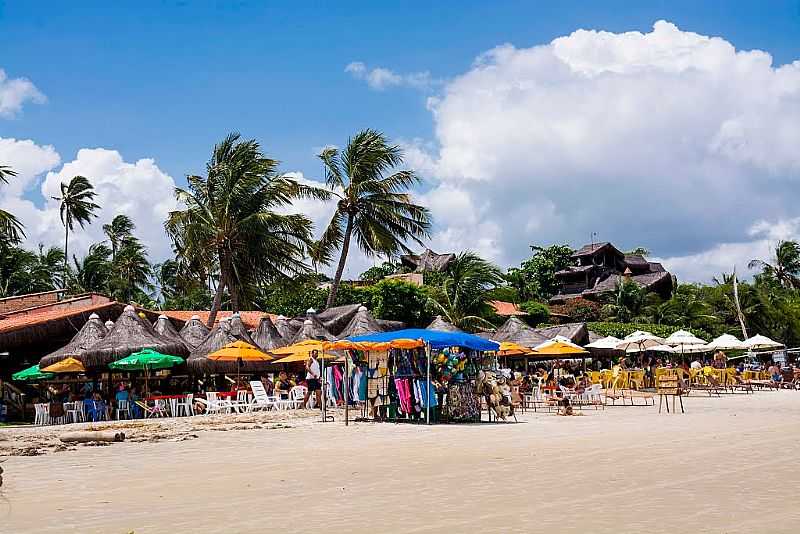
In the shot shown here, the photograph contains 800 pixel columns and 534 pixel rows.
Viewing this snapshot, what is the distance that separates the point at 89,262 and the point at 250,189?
82.4 feet

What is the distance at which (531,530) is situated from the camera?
21.0ft

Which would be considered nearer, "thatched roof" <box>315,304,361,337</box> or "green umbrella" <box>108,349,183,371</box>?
"green umbrella" <box>108,349,183,371</box>

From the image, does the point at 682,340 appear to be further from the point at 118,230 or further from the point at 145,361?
the point at 118,230

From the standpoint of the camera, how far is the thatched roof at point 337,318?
32.5 metres

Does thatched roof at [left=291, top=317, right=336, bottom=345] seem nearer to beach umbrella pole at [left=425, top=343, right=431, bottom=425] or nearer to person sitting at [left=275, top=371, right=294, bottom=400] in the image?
person sitting at [left=275, top=371, right=294, bottom=400]

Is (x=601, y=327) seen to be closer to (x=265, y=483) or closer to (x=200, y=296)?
(x=200, y=296)

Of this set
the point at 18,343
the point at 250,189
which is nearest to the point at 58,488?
the point at 18,343

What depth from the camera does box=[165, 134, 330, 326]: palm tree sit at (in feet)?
101

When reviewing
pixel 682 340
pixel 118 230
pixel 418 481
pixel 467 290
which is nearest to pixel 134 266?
pixel 118 230

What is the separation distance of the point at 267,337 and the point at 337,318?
5.57m

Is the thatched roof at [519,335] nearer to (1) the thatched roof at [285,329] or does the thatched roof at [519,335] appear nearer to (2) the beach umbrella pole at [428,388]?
(1) the thatched roof at [285,329]

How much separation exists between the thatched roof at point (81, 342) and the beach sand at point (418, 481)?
6875 millimetres

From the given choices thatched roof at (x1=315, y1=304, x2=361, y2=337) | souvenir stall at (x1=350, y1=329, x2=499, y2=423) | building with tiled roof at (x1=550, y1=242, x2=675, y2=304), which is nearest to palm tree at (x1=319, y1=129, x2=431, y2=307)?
thatched roof at (x1=315, y1=304, x2=361, y2=337)

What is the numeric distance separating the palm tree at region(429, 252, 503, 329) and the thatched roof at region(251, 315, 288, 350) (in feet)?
34.5
